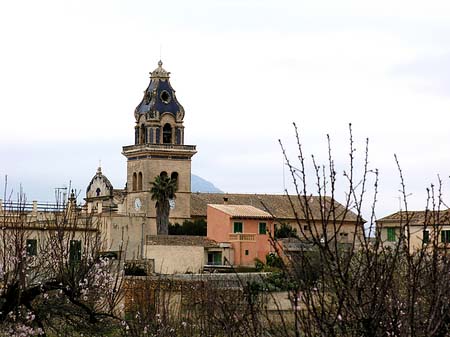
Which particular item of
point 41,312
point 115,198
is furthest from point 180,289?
point 115,198

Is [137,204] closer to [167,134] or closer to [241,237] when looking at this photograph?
[167,134]

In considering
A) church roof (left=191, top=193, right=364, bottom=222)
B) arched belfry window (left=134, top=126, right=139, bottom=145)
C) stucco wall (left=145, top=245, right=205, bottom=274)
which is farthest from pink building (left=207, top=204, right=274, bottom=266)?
arched belfry window (left=134, top=126, right=139, bottom=145)

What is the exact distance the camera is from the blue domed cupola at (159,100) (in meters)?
89.6

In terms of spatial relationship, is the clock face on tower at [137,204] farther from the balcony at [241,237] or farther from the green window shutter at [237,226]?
the balcony at [241,237]

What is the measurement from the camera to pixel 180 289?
32625mm

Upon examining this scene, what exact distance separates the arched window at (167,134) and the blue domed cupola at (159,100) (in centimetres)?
98

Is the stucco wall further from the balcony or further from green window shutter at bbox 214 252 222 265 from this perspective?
the balcony

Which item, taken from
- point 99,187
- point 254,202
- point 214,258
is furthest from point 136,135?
point 214,258

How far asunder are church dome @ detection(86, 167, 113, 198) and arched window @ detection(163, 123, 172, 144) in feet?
24.6

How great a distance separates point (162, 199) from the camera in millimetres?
80938

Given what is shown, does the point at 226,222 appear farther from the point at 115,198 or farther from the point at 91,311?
the point at 91,311

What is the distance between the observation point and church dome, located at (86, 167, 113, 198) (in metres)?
96.6

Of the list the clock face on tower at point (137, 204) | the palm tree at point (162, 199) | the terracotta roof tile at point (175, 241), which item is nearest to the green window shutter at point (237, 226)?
the terracotta roof tile at point (175, 241)

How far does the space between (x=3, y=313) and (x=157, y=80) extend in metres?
73.7
